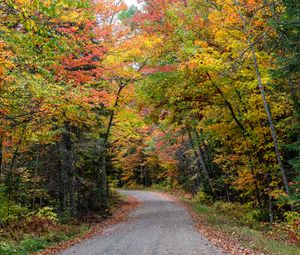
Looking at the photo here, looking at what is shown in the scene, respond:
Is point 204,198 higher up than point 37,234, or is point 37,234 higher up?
point 37,234

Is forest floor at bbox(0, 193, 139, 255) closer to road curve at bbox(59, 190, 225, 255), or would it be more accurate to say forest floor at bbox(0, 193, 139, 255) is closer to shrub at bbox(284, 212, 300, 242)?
road curve at bbox(59, 190, 225, 255)

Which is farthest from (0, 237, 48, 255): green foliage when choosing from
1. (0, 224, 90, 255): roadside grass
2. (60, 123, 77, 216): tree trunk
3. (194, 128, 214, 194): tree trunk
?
(194, 128, 214, 194): tree trunk

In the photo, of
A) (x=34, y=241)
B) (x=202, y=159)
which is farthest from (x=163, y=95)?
(x=202, y=159)

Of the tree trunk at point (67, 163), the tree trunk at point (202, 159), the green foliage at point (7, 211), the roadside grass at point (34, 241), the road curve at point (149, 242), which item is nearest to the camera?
the road curve at point (149, 242)

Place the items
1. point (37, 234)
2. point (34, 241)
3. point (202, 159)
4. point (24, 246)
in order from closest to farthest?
point (24, 246)
point (34, 241)
point (37, 234)
point (202, 159)

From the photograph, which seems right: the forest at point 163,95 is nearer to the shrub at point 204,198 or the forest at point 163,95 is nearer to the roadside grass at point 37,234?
the roadside grass at point 37,234

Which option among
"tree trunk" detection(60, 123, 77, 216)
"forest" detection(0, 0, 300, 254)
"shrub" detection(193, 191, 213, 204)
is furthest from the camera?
"shrub" detection(193, 191, 213, 204)

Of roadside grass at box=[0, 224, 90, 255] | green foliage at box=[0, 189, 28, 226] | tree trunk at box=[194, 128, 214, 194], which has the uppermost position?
tree trunk at box=[194, 128, 214, 194]

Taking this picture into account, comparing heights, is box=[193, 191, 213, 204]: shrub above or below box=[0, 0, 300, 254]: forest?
below

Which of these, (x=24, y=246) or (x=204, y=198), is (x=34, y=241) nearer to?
(x=24, y=246)

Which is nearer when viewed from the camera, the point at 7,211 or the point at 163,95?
the point at 7,211

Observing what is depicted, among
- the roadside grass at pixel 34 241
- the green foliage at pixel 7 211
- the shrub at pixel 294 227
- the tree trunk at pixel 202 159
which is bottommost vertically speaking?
the shrub at pixel 294 227

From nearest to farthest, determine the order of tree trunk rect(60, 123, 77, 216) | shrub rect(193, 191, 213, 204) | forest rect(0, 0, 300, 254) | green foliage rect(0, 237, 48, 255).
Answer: green foliage rect(0, 237, 48, 255) < forest rect(0, 0, 300, 254) < tree trunk rect(60, 123, 77, 216) < shrub rect(193, 191, 213, 204)

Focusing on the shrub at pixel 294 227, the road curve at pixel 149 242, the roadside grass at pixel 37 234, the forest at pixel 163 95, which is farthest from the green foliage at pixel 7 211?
the shrub at pixel 294 227
